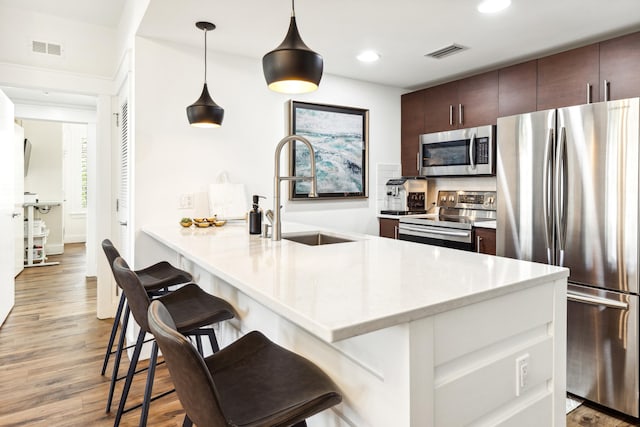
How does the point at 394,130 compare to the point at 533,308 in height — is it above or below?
above

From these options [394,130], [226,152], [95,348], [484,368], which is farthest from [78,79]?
[484,368]

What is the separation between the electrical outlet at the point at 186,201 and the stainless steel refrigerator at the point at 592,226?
94.2 inches

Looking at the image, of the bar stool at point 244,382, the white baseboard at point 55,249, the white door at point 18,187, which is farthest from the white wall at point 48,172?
the bar stool at point 244,382

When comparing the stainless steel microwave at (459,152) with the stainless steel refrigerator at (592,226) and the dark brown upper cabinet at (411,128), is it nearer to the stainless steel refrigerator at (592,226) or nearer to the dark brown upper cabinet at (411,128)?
the dark brown upper cabinet at (411,128)

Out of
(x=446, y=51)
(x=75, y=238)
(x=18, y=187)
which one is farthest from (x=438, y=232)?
(x=75, y=238)

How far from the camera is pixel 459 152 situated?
12.2 ft

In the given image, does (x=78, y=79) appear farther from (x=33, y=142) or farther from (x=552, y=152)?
(x=33, y=142)

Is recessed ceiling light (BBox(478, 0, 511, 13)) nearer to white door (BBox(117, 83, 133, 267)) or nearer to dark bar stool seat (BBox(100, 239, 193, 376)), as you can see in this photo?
dark bar stool seat (BBox(100, 239, 193, 376))

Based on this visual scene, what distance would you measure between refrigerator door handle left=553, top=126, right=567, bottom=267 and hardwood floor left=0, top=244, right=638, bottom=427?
99 centimetres

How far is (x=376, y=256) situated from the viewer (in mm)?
1630

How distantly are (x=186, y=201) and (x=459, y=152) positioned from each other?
2.47m

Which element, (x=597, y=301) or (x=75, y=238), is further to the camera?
(x=75, y=238)

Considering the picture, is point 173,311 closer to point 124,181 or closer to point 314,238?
point 314,238

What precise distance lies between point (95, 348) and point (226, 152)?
6.02 ft
